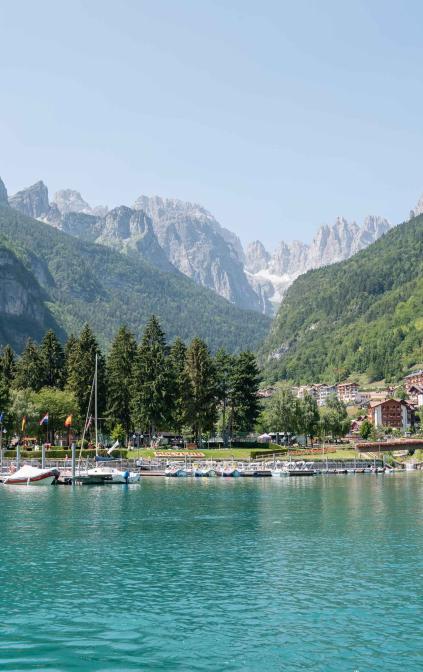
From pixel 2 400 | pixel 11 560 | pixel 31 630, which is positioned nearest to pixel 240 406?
pixel 2 400

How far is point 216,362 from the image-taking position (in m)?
162

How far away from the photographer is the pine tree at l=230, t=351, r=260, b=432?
159m

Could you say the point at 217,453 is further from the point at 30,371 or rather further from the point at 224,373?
the point at 30,371

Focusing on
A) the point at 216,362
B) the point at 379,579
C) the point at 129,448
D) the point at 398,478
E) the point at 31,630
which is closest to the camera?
the point at 31,630

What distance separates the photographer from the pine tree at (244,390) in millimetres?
159250

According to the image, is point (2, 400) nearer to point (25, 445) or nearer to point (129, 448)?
point (25, 445)

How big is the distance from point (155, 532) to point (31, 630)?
2966 centimetres

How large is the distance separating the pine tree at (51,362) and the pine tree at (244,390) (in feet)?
118

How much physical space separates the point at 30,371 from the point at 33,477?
51460mm

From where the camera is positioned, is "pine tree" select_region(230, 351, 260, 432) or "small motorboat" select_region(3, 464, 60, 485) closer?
"small motorboat" select_region(3, 464, 60, 485)

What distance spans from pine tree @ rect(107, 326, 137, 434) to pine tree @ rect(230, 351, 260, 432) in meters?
21.2

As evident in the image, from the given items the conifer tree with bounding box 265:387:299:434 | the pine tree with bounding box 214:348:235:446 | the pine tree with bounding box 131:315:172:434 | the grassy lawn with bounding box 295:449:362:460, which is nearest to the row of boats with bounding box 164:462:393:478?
the grassy lawn with bounding box 295:449:362:460

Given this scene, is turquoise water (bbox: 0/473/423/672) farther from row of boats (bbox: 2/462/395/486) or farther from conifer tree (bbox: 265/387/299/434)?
conifer tree (bbox: 265/387/299/434)

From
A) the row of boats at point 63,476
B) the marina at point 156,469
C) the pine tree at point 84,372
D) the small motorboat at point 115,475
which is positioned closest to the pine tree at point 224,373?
the marina at point 156,469
